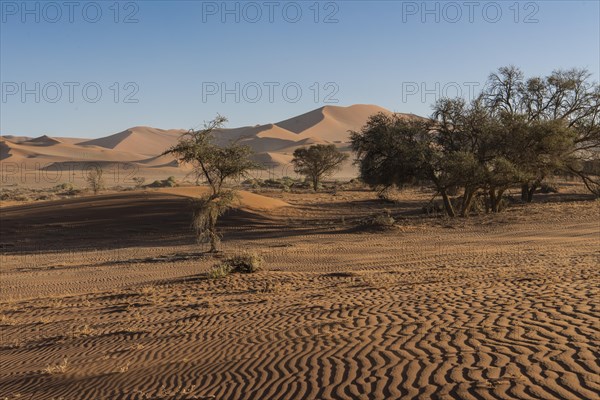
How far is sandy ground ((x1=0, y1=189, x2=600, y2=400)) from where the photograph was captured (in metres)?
6.20

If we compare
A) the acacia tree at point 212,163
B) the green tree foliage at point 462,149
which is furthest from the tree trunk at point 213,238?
the green tree foliage at point 462,149

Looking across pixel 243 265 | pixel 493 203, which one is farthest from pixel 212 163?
pixel 493 203

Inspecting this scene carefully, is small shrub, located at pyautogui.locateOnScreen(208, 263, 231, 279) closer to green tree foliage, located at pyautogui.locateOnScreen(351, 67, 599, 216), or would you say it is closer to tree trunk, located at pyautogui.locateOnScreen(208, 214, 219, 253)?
tree trunk, located at pyautogui.locateOnScreen(208, 214, 219, 253)

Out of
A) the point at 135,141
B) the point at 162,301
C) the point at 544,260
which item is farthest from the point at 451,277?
the point at 135,141

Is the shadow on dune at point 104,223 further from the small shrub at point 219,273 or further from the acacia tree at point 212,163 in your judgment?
the small shrub at point 219,273

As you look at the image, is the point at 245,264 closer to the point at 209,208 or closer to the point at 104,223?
the point at 209,208

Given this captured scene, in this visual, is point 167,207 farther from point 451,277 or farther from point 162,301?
point 451,277

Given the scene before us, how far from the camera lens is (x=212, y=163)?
795 inches

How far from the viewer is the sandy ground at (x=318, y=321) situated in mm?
6199

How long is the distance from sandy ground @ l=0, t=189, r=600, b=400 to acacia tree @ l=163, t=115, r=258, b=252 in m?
1.71

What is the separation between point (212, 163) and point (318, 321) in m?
12.1

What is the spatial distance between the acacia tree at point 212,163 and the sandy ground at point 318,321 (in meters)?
1.71

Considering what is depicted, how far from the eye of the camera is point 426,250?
64.0ft

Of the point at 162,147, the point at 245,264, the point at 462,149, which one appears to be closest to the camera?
the point at 245,264
